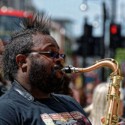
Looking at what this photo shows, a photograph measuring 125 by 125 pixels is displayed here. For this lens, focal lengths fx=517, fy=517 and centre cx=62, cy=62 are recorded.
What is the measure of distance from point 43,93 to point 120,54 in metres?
30.5

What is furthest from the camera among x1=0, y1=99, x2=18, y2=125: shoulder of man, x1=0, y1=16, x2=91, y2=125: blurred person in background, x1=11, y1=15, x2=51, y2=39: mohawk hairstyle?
x1=11, y1=15, x2=51, y2=39: mohawk hairstyle

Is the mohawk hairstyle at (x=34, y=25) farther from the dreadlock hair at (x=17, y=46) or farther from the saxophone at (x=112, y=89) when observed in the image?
the saxophone at (x=112, y=89)

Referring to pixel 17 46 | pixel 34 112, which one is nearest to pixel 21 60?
pixel 17 46

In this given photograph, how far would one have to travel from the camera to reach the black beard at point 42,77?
3.03 metres

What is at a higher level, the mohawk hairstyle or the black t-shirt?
the mohawk hairstyle

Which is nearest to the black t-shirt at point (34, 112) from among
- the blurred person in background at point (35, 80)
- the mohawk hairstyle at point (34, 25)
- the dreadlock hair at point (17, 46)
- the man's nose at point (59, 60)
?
the blurred person in background at point (35, 80)

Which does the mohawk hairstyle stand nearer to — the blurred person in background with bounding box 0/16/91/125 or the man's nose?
the blurred person in background with bounding box 0/16/91/125

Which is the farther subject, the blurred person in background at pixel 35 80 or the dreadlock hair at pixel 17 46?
the dreadlock hair at pixel 17 46

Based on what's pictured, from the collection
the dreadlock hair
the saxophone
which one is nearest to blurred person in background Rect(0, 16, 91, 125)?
the dreadlock hair

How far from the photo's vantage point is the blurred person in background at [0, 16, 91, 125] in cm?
292

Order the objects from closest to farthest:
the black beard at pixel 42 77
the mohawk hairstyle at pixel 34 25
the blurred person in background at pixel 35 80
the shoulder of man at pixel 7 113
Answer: the shoulder of man at pixel 7 113 → the blurred person in background at pixel 35 80 → the black beard at pixel 42 77 → the mohawk hairstyle at pixel 34 25

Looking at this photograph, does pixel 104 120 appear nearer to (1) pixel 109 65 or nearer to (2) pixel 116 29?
(1) pixel 109 65

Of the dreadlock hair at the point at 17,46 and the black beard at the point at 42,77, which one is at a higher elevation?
the dreadlock hair at the point at 17,46

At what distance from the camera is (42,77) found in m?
3.04
